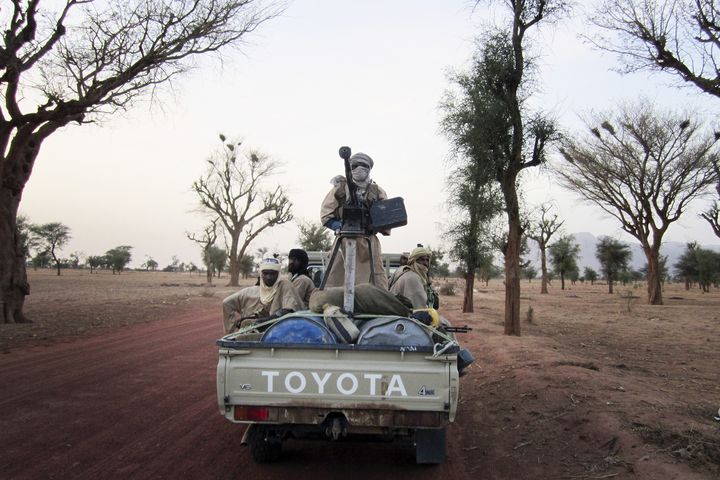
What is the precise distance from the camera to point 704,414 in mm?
6051

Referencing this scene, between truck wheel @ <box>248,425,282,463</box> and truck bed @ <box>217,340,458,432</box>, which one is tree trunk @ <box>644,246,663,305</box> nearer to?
truck wheel @ <box>248,425,282,463</box>

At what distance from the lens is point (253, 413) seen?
4.11 meters

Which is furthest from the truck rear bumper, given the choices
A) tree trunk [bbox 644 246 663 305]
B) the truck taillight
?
tree trunk [bbox 644 246 663 305]

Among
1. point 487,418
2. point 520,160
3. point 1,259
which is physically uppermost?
point 520,160

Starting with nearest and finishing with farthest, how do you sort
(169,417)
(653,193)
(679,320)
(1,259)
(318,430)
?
(318,430), (169,417), (1,259), (679,320), (653,193)

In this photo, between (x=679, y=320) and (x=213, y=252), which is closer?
(x=679, y=320)

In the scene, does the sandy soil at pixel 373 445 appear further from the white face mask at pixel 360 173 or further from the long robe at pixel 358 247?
the white face mask at pixel 360 173

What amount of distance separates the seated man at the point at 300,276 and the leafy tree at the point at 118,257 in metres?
86.2

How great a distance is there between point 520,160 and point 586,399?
787cm

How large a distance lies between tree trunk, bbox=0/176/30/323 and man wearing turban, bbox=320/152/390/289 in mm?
12708

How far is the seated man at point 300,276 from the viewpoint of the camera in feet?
21.6

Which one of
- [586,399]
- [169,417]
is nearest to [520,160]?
[586,399]

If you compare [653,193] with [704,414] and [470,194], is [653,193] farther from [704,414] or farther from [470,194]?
[704,414]

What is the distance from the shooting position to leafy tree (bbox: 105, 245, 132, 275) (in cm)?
8675
